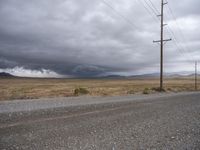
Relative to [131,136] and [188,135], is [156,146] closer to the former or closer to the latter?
[131,136]

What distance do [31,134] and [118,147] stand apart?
11.2ft

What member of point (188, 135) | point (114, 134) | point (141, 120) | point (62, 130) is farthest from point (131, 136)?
point (141, 120)

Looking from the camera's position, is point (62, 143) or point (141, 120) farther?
point (141, 120)

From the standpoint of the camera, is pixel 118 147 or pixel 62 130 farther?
pixel 62 130

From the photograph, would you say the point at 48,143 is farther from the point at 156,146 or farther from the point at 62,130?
the point at 156,146

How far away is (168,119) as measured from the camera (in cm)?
1311

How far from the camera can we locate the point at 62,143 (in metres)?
8.38

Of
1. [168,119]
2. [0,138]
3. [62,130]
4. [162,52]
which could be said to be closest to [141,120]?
[168,119]

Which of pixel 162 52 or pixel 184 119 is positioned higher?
pixel 162 52

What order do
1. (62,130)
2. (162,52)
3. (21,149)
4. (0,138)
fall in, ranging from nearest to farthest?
(21,149)
(0,138)
(62,130)
(162,52)

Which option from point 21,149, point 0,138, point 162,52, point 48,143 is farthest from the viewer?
point 162,52

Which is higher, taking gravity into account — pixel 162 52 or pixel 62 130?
pixel 162 52

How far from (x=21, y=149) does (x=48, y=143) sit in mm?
915

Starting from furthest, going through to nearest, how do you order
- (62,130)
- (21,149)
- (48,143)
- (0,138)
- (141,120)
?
(141,120)
(62,130)
(0,138)
(48,143)
(21,149)
